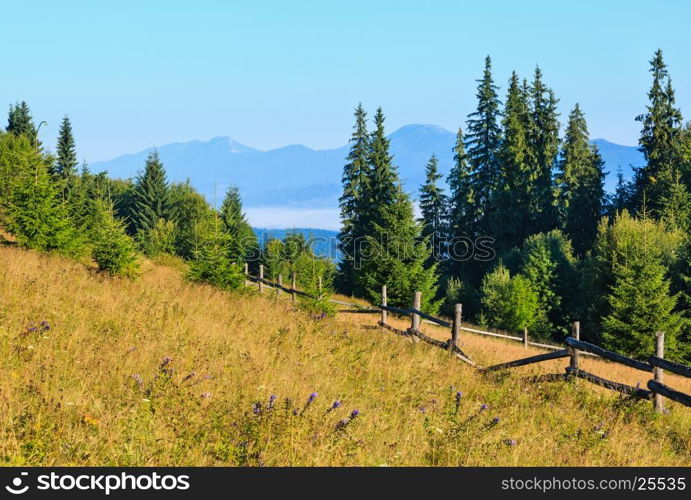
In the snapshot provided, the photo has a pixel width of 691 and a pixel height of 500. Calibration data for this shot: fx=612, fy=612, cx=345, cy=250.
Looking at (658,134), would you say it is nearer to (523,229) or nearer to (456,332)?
(523,229)

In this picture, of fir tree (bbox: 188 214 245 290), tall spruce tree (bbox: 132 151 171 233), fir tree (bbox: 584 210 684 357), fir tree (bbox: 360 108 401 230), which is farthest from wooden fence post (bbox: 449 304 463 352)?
tall spruce tree (bbox: 132 151 171 233)

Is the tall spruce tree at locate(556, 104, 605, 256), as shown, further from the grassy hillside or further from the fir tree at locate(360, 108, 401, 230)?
the grassy hillside

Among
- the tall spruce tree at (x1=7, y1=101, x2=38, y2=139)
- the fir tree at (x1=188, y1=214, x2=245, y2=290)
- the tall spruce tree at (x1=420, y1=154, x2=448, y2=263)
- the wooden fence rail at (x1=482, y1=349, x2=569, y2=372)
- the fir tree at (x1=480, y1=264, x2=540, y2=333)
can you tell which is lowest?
the fir tree at (x1=480, y1=264, x2=540, y2=333)

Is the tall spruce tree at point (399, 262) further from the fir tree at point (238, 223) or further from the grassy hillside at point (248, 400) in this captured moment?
the grassy hillside at point (248, 400)

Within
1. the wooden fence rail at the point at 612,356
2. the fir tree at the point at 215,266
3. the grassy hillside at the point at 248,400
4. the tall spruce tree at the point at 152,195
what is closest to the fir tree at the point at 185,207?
the tall spruce tree at the point at 152,195

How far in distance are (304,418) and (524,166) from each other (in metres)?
54.8

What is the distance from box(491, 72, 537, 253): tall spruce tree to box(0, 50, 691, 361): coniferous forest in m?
0.13

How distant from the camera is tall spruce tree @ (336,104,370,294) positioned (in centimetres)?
5397

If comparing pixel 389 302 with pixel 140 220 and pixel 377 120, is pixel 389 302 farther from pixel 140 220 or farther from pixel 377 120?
pixel 140 220

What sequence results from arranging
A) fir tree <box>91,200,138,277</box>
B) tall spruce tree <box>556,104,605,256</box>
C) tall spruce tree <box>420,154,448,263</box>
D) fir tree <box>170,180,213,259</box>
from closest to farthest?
fir tree <box>91,200,138,277</box>
tall spruce tree <box>556,104,605,256</box>
tall spruce tree <box>420,154,448,263</box>
fir tree <box>170,180,213,259</box>

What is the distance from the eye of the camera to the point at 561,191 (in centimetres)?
5872

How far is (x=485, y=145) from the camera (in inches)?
2324

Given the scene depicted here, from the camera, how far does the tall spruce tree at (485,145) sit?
58906mm
